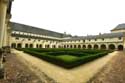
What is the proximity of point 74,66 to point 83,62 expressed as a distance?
2.02 metres

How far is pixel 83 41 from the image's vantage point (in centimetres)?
5862

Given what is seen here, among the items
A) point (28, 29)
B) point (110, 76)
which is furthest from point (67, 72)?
point (28, 29)

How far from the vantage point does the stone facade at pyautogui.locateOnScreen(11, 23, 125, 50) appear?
46906mm

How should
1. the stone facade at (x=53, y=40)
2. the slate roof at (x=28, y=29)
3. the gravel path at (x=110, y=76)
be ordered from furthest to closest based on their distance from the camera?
the slate roof at (x=28, y=29) < the stone facade at (x=53, y=40) < the gravel path at (x=110, y=76)

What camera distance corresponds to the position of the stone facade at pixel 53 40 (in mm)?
46906

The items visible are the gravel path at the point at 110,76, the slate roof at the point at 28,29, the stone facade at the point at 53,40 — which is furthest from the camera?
the slate roof at the point at 28,29

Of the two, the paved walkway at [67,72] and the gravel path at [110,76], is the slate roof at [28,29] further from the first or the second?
the gravel path at [110,76]

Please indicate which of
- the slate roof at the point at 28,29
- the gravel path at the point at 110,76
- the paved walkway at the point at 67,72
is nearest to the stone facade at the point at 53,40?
the slate roof at the point at 28,29

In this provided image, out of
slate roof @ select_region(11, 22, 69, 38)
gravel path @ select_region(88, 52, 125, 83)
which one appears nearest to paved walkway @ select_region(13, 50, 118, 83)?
gravel path @ select_region(88, 52, 125, 83)

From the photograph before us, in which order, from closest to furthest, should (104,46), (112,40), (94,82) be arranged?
(94,82)
(112,40)
(104,46)

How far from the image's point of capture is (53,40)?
62812 millimetres

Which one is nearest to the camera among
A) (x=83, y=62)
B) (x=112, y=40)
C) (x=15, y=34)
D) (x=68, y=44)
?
(x=83, y=62)

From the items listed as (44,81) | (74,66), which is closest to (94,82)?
(44,81)

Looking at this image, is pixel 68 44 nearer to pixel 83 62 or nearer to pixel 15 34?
pixel 15 34
